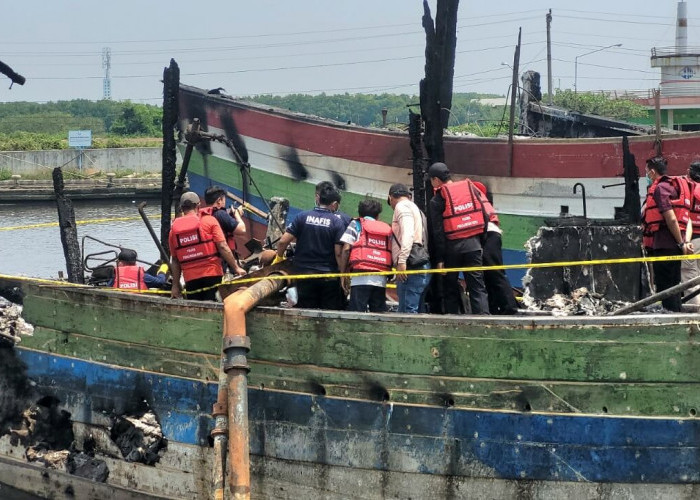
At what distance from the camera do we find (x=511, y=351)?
765cm

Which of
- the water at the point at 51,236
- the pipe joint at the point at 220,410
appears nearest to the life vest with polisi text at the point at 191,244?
the pipe joint at the point at 220,410

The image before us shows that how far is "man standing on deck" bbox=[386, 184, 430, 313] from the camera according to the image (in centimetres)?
847

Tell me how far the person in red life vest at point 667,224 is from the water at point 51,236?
64.0ft

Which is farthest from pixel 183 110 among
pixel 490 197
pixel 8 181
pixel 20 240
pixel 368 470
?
pixel 8 181

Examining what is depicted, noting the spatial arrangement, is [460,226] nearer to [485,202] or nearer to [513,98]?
[485,202]

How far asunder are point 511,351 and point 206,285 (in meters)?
2.78

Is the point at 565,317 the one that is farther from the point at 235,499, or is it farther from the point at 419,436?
the point at 235,499

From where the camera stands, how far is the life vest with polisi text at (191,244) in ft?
29.6

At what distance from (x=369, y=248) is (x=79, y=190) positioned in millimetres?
38321

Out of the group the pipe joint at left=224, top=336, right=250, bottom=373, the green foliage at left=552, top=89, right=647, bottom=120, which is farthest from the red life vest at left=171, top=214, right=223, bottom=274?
the green foliage at left=552, top=89, right=647, bottom=120

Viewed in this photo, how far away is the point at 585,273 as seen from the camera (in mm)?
8547

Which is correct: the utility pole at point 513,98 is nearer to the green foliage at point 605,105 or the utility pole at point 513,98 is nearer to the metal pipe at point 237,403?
the metal pipe at point 237,403

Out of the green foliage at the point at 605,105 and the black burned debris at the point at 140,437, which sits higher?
the green foliage at the point at 605,105

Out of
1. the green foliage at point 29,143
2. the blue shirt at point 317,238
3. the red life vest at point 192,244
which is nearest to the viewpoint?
the blue shirt at point 317,238
